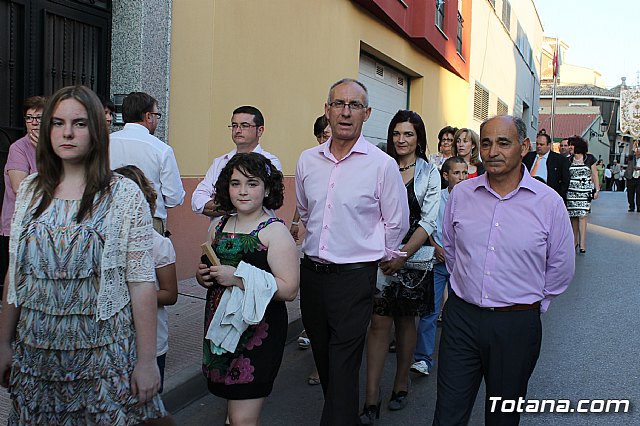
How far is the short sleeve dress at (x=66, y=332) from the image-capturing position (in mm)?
2328

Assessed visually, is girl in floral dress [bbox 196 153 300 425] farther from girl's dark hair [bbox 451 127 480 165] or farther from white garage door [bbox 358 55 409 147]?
white garage door [bbox 358 55 409 147]

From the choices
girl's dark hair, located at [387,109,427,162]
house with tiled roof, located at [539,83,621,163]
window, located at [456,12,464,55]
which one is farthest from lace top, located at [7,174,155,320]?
house with tiled roof, located at [539,83,621,163]

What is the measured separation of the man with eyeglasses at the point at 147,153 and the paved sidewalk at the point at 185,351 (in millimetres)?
1006

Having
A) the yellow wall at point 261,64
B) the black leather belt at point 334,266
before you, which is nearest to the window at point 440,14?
the yellow wall at point 261,64

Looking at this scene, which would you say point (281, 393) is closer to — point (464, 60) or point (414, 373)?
point (414, 373)

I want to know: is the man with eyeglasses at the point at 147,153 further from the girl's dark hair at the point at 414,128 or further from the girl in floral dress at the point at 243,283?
the girl's dark hair at the point at 414,128

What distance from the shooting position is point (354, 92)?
370 cm

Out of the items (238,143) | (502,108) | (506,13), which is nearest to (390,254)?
(238,143)

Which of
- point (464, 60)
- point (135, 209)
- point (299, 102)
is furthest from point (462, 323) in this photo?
point (464, 60)

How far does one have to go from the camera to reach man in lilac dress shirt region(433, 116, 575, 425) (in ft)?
10.1

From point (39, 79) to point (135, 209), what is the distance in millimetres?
4309

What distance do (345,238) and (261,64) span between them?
5797 millimetres

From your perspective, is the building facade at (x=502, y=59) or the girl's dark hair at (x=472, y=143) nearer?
the girl's dark hair at (x=472, y=143)

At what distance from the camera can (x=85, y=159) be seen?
7.96 ft
